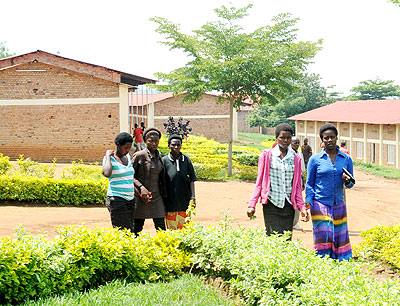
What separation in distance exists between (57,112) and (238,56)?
8328 mm

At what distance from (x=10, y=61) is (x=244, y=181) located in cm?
1517

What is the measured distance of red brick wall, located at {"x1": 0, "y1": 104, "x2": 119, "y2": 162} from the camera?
2311cm

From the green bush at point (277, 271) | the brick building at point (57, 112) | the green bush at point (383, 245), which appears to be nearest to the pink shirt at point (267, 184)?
the green bush at point (277, 271)

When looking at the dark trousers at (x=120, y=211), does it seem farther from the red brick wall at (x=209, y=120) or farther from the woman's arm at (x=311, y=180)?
the red brick wall at (x=209, y=120)

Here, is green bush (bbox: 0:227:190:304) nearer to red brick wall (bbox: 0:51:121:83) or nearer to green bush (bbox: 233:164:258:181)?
green bush (bbox: 233:164:258:181)

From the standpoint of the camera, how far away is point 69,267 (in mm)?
5121

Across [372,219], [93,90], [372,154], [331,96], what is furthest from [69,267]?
[331,96]

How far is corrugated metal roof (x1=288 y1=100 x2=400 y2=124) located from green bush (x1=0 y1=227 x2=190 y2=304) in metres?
24.2

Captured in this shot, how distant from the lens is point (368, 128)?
32219 millimetres

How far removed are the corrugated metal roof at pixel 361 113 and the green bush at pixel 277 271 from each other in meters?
23.9

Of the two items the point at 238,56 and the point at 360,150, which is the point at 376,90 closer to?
the point at 360,150

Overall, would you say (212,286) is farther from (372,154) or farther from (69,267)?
(372,154)

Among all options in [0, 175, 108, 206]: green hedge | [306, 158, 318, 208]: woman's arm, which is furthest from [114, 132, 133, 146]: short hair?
[0, 175, 108, 206]: green hedge

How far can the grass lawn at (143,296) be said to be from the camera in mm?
4648
